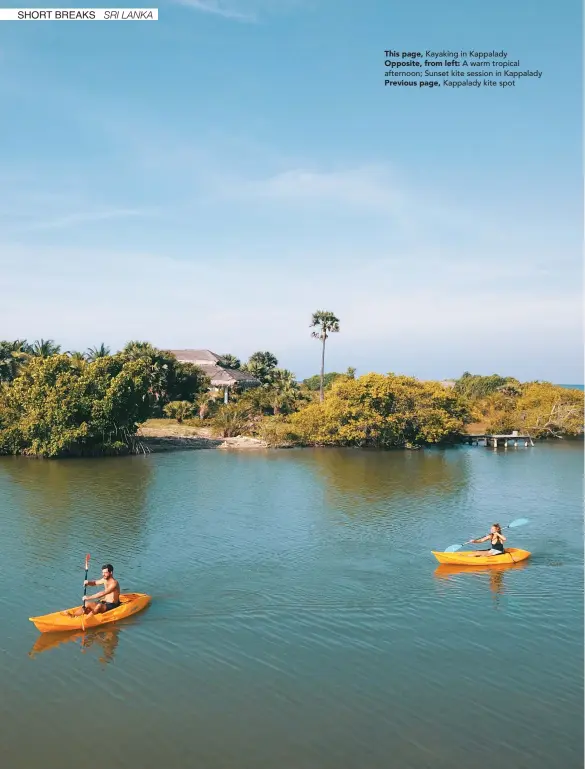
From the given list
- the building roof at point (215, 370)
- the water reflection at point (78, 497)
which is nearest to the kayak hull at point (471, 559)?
the water reflection at point (78, 497)

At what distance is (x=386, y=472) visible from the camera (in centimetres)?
4606

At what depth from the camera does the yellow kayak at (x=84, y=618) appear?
18.1 m

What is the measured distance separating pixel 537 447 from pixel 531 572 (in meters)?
40.4

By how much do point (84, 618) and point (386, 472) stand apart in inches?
1179

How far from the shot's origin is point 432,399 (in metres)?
59.1

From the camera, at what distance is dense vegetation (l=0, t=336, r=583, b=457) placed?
49000mm

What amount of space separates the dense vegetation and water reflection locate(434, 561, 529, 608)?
31.3 metres

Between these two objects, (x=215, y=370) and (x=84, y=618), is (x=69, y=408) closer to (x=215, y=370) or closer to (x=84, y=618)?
(x=215, y=370)

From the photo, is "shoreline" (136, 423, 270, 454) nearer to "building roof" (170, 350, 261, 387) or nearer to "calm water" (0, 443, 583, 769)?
"building roof" (170, 350, 261, 387)

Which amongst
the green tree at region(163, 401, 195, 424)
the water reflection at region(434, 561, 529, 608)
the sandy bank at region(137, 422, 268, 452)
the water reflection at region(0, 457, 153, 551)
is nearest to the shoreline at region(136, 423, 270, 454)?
the sandy bank at region(137, 422, 268, 452)

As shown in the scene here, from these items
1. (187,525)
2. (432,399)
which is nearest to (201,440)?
(432,399)

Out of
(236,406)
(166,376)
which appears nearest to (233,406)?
(236,406)

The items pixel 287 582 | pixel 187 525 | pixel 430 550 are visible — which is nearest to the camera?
pixel 287 582

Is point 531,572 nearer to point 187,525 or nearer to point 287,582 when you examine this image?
point 287,582
